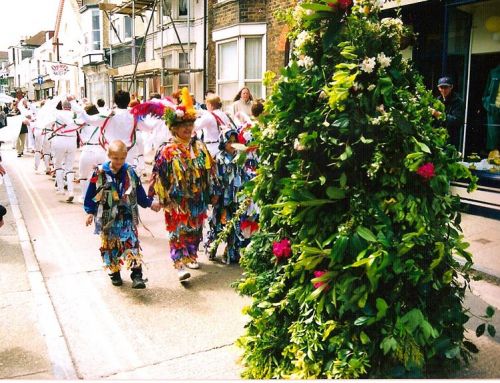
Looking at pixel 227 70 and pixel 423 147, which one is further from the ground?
pixel 227 70

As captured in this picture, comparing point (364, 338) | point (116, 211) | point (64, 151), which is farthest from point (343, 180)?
point (64, 151)

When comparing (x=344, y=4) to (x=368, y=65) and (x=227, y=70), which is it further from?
(x=227, y=70)

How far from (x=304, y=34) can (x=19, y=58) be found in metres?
71.7

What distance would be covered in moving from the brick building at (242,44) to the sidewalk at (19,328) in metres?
9.32

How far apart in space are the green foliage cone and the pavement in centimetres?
65

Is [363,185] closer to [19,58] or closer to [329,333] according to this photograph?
[329,333]

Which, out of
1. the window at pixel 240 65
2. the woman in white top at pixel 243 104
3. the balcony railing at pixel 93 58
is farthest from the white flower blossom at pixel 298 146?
the balcony railing at pixel 93 58

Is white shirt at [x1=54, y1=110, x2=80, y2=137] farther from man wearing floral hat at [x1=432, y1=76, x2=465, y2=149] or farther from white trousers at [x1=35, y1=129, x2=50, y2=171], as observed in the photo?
man wearing floral hat at [x1=432, y1=76, x2=465, y2=149]

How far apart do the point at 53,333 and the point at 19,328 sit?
38cm

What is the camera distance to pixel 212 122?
7.80 meters

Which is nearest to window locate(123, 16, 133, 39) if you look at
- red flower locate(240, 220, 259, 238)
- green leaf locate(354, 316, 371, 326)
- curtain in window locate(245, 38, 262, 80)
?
curtain in window locate(245, 38, 262, 80)

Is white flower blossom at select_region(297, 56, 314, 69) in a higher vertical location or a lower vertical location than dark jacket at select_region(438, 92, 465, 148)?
higher

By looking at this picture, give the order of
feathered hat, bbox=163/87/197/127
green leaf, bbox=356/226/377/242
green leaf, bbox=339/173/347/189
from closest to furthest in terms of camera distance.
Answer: green leaf, bbox=356/226/377/242, green leaf, bbox=339/173/347/189, feathered hat, bbox=163/87/197/127

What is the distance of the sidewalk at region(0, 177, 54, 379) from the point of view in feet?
12.3
